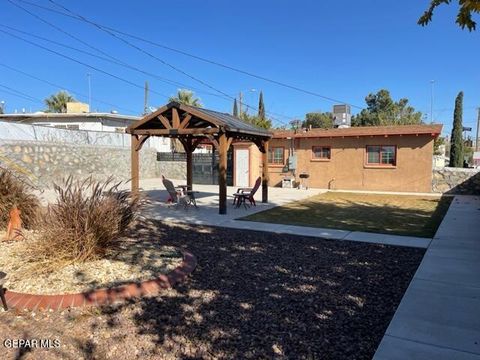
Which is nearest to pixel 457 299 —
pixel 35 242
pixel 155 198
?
pixel 35 242

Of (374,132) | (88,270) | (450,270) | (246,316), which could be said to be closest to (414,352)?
(246,316)

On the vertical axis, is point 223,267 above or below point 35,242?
below

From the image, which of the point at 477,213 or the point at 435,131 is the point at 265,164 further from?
the point at 435,131

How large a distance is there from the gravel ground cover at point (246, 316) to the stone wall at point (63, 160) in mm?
10698

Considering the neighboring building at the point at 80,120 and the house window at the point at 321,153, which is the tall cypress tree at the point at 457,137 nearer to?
the house window at the point at 321,153

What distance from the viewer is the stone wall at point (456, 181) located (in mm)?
16328

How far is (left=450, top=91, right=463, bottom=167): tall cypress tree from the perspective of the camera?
25.6 meters

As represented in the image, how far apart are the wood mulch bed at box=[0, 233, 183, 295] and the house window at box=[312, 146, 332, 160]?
48.6 feet

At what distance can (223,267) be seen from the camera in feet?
17.9

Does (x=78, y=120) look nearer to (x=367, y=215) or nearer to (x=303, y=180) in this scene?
(x=303, y=180)

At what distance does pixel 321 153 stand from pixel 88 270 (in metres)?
16.3

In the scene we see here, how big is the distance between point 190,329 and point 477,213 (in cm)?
1007

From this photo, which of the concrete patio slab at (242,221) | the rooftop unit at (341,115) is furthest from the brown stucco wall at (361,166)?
the rooftop unit at (341,115)

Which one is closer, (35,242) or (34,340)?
(34,340)
